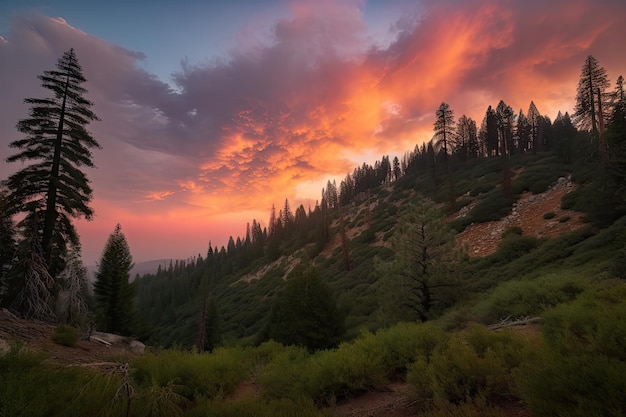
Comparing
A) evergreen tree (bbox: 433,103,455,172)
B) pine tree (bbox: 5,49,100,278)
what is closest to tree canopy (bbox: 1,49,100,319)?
pine tree (bbox: 5,49,100,278)

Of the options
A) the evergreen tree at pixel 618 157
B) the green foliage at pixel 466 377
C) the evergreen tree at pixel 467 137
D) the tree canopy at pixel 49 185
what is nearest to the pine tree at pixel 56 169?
the tree canopy at pixel 49 185

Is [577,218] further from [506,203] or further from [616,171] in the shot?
[506,203]

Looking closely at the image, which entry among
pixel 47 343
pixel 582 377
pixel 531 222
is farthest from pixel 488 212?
pixel 47 343

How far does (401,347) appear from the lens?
20.0 ft

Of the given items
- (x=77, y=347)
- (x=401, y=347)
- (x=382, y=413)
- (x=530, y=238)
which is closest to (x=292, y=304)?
(x=77, y=347)

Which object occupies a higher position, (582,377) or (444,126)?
(444,126)

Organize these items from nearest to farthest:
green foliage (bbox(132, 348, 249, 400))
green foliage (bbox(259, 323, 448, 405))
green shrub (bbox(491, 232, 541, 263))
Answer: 1. green foliage (bbox(259, 323, 448, 405))
2. green foliage (bbox(132, 348, 249, 400))
3. green shrub (bbox(491, 232, 541, 263))

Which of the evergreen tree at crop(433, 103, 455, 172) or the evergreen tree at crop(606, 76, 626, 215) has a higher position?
the evergreen tree at crop(433, 103, 455, 172)

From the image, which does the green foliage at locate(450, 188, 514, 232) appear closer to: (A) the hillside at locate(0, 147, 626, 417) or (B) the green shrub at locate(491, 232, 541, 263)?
(A) the hillside at locate(0, 147, 626, 417)

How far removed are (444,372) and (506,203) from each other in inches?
1137

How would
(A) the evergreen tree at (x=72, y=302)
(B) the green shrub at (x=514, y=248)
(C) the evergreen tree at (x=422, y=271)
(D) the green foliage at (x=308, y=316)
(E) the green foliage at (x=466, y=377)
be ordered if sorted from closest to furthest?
(E) the green foliage at (x=466, y=377)
(A) the evergreen tree at (x=72, y=302)
(C) the evergreen tree at (x=422, y=271)
(D) the green foliage at (x=308, y=316)
(B) the green shrub at (x=514, y=248)

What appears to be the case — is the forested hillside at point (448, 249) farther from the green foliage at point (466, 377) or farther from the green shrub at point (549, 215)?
the green foliage at point (466, 377)

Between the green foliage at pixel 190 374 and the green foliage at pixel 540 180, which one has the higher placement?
the green foliage at pixel 540 180

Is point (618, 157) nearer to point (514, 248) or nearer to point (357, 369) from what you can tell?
point (514, 248)
